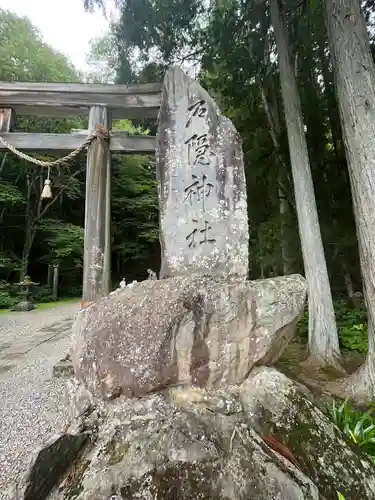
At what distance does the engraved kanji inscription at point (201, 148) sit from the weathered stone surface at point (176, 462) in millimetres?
1931

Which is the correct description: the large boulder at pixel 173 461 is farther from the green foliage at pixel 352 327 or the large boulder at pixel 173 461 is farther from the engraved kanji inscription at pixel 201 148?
the green foliage at pixel 352 327

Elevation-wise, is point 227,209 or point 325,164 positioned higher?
point 325,164

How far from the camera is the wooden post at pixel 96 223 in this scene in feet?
13.9

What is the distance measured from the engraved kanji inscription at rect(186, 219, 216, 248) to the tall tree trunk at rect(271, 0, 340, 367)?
2.71 metres

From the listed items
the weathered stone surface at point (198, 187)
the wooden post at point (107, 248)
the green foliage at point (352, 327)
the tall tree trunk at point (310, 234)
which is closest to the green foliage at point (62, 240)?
the wooden post at point (107, 248)

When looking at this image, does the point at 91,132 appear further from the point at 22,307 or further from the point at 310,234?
the point at 22,307

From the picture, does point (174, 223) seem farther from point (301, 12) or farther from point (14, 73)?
point (14, 73)

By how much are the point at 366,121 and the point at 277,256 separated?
12.0 feet

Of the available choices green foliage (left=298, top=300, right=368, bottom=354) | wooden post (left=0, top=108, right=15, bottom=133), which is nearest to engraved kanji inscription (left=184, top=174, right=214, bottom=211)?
wooden post (left=0, top=108, right=15, bottom=133)

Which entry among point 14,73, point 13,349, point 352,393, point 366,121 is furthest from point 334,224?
point 14,73

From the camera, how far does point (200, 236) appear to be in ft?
8.75

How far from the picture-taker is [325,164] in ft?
23.2

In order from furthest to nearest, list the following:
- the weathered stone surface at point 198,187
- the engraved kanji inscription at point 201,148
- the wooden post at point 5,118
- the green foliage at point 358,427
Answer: the wooden post at point 5,118 → the engraved kanji inscription at point 201,148 → the weathered stone surface at point 198,187 → the green foliage at point 358,427

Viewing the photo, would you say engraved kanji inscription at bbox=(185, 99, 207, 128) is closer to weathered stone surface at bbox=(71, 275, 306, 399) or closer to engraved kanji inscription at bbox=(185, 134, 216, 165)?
engraved kanji inscription at bbox=(185, 134, 216, 165)
